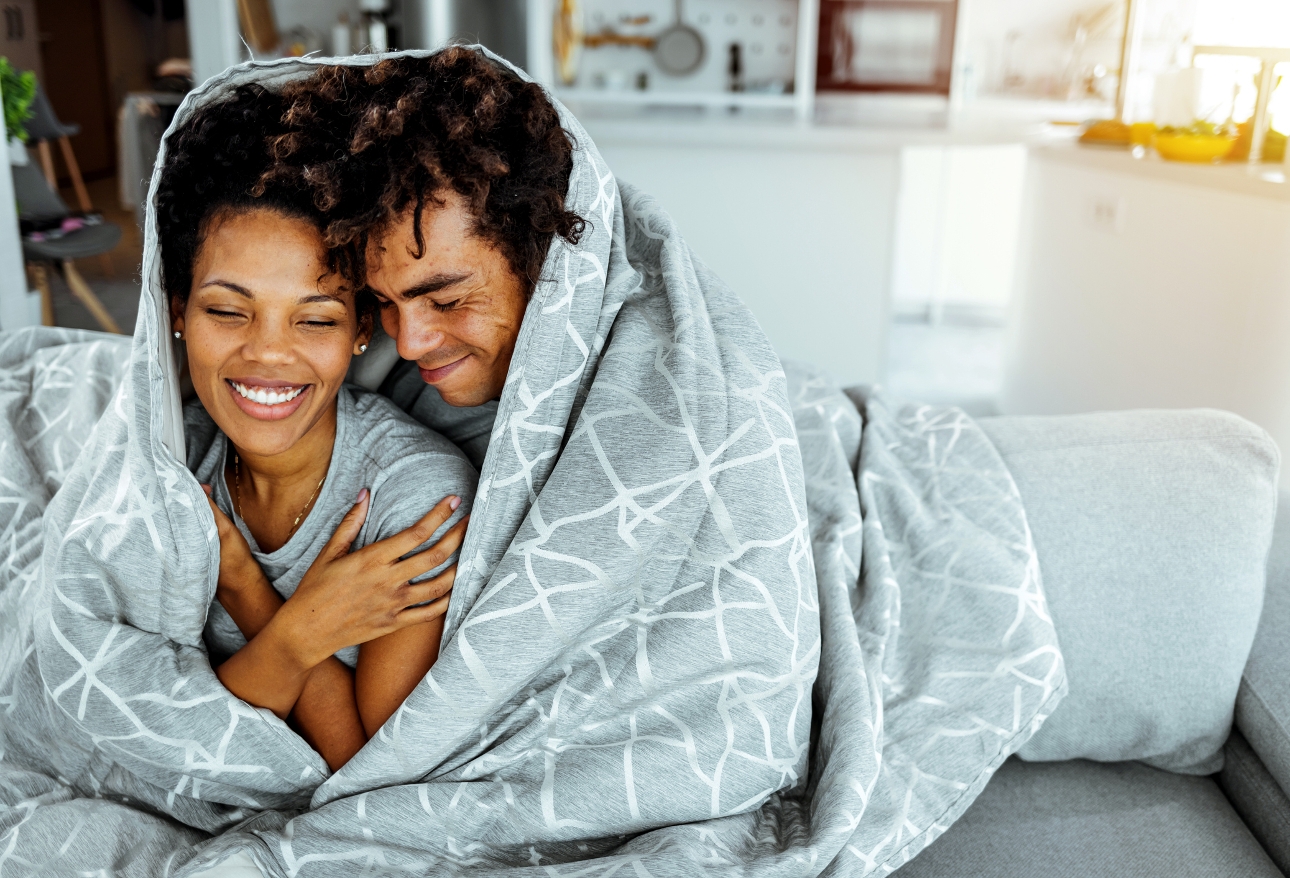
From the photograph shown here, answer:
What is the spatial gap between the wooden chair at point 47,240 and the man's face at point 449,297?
2.54 m

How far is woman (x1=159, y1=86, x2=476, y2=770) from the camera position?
3.79 ft

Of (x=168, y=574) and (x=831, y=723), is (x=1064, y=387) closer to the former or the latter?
(x=831, y=723)

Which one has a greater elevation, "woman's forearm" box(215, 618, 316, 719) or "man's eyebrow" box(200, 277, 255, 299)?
"man's eyebrow" box(200, 277, 255, 299)

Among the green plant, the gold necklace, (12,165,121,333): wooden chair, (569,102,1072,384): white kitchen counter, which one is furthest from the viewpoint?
(569,102,1072,384): white kitchen counter

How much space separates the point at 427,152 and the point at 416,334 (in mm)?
203

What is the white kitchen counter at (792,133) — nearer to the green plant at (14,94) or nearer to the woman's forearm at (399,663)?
the green plant at (14,94)

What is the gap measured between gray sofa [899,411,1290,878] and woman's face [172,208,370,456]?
91 cm

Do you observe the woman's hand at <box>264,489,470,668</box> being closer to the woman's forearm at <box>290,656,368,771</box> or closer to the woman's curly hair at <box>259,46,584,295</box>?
the woman's forearm at <box>290,656,368,771</box>

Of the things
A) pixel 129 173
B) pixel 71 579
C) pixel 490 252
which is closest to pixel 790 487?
pixel 490 252

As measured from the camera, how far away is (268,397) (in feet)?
3.96

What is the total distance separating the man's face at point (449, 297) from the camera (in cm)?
115

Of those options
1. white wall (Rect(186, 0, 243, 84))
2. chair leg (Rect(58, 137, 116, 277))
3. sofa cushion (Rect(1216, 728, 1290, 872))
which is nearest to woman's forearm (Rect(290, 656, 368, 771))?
sofa cushion (Rect(1216, 728, 1290, 872))

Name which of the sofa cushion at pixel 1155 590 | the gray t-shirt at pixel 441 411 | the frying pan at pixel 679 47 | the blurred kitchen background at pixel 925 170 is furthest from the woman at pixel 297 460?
the frying pan at pixel 679 47

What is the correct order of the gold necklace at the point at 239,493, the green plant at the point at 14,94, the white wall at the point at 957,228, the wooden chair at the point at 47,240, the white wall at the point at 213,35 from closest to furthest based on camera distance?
the gold necklace at the point at 239,493 < the green plant at the point at 14,94 < the wooden chair at the point at 47,240 < the white wall at the point at 213,35 < the white wall at the point at 957,228
